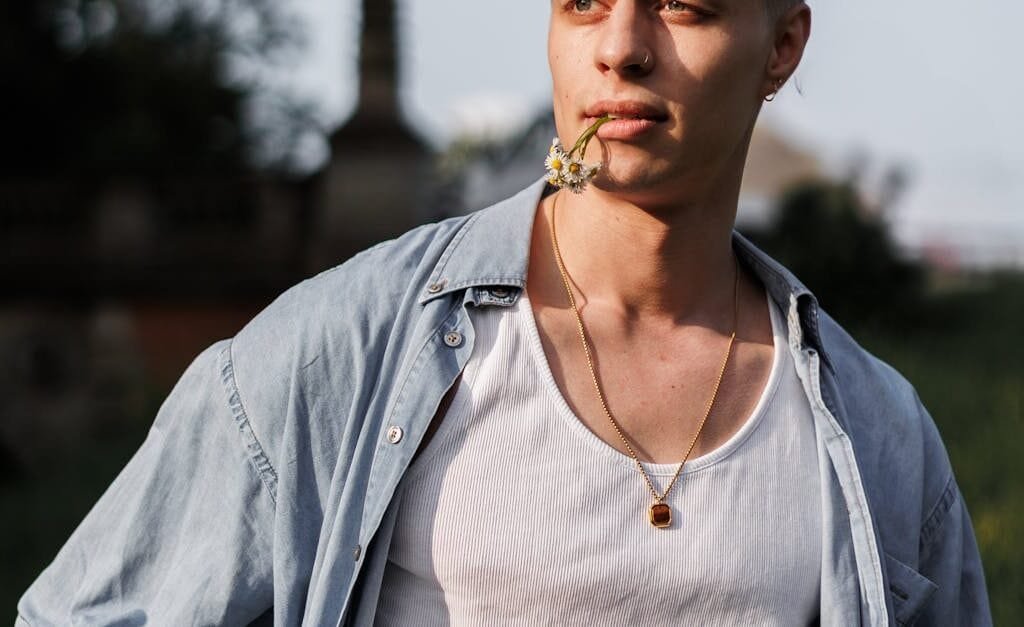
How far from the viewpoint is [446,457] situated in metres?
2.53

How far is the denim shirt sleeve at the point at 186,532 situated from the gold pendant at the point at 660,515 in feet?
1.95

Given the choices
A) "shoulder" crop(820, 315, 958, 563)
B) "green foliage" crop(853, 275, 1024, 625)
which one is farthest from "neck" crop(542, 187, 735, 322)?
"green foliage" crop(853, 275, 1024, 625)

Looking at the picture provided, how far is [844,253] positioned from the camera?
41.4ft

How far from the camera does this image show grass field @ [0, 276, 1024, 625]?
5980mm

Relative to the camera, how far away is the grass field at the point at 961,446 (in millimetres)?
5980

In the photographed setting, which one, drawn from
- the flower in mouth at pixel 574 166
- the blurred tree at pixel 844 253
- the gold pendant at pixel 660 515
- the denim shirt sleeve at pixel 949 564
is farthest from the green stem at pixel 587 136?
the blurred tree at pixel 844 253

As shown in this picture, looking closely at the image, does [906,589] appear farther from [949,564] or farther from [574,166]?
[574,166]

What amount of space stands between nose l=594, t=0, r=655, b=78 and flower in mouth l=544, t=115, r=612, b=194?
83 mm

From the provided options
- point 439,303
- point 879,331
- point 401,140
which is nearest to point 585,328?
point 439,303

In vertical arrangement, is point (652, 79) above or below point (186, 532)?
A: above

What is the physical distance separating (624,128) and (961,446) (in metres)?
5.07

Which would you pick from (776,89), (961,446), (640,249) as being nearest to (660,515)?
(640,249)

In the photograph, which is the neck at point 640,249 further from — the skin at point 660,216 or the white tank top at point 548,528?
the white tank top at point 548,528

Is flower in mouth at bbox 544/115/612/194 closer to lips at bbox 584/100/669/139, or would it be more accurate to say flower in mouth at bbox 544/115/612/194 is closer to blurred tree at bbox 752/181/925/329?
lips at bbox 584/100/669/139
